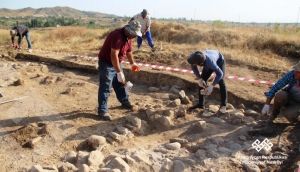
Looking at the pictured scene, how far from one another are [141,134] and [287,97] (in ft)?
7.01

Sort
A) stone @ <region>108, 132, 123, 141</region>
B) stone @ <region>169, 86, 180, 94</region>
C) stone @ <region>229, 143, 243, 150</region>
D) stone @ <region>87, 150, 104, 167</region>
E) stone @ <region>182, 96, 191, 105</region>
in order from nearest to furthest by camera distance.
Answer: stone @ <region>87, 150, 104, 167</region>, stone @ <region>229, 143, 243, 150</region>, stone @ <region>108, 132, 123, 141</region>, stone @ <region>182, 96, 191, 105</region>, stone @ <region>169, 86, 180, 94</region>

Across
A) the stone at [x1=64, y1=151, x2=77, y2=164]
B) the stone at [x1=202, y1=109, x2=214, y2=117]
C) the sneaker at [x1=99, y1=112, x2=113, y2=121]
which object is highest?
the stone at [x1=202, y1=109, x2=214, y2=117]

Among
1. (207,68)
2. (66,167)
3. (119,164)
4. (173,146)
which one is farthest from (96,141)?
(207,68)

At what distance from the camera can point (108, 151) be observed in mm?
3084

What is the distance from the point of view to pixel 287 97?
11.5 feet

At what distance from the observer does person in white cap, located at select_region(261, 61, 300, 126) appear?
340 cm

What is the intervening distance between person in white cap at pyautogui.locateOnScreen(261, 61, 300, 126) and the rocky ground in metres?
0.20

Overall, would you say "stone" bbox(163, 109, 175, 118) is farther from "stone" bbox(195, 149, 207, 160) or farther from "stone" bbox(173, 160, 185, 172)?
"stone" bbox(173, 160, 185, 172)

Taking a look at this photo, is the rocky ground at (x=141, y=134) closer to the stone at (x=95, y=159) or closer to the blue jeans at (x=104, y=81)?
the stone at (x=95, y=159)

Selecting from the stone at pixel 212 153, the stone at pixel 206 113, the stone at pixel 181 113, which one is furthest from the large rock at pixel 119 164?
the stone at pixel 206 113

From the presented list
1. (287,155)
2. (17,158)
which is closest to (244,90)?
(287,155)

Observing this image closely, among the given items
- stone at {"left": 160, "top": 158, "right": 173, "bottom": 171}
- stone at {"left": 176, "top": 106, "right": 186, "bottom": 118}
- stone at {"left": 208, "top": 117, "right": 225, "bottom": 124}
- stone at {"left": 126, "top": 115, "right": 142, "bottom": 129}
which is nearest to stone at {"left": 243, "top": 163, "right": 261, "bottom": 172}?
stone at {"left": 160, "top": 158, "right": 173, "bottom": 171}

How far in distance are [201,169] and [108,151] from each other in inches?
45.8

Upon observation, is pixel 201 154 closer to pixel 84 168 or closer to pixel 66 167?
pixel 84 168
